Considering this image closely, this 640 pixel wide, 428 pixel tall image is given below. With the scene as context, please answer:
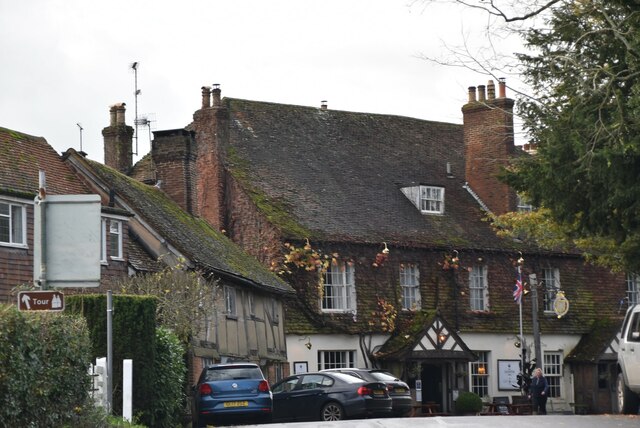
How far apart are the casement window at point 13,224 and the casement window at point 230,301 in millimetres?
8770

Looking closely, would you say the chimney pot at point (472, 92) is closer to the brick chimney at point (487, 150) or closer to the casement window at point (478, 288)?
the brick chimney at point (487, 150)

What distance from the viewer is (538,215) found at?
43.2 meters

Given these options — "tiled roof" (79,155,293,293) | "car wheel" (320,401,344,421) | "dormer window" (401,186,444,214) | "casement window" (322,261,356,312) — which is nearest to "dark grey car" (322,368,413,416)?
"car wheel" (320,401,344,421)

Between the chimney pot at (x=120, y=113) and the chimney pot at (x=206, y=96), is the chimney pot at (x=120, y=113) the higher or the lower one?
the lower one

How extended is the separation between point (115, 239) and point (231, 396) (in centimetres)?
821

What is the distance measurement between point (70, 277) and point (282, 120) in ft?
137

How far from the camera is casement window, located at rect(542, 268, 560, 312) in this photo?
56.4 meters

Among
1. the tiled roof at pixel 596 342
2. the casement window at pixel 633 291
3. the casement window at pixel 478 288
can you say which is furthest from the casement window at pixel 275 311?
the casement window at pixel 633 291

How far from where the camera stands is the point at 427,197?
5553cm

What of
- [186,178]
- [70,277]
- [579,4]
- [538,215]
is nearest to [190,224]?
[186,178]

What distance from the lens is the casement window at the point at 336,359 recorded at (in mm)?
49469

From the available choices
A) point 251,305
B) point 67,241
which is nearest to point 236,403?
point 251,305

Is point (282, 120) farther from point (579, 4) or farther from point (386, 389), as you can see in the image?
point (579, 4)

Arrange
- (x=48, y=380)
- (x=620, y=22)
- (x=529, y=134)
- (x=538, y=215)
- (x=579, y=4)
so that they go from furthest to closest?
(x=538, y=215) < (x=529, y=134) < (x=579, y=4) < (x=620, y=22) < (x=48, y=380)
